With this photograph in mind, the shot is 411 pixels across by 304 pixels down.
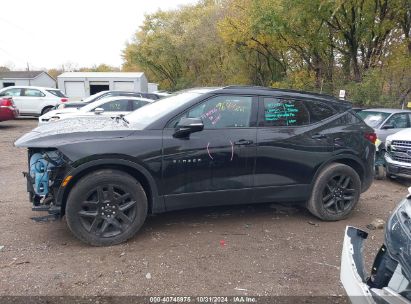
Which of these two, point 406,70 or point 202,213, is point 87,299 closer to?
point 202,213

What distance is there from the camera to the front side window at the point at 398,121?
30.1 feet

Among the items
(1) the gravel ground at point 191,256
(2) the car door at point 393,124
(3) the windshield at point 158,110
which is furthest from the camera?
(2) the car door at point 393,124

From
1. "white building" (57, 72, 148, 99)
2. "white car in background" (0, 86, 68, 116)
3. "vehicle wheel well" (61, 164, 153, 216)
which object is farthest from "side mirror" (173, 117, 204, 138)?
"white building" (57, 72, 148, 99)

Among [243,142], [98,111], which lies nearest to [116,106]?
[98,111]

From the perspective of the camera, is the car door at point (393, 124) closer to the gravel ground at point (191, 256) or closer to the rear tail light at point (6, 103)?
the gravel ground at point (191, 256)

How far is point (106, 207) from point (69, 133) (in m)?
0.88

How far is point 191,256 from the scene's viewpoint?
3795 millimetres

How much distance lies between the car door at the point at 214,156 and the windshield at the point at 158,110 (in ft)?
0.67

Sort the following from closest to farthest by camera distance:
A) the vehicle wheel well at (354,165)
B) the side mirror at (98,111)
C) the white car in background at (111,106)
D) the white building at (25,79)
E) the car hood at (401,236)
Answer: the car hood at (401,236)
the vehicle wheel well at (354,165)
the side mirror at (98,111)
the white car in background at (111,106)
the white building at (25,79)

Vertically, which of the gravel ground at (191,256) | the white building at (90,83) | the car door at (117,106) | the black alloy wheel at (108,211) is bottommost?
the gravel ground at (191,256)

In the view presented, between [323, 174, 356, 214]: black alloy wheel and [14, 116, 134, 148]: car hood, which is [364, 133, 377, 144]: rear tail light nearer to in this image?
[323, 174, 356, 214]: black alloy wheel

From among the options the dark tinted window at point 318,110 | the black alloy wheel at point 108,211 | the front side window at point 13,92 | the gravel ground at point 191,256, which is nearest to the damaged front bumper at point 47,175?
the black alloy wheel at point 108,211

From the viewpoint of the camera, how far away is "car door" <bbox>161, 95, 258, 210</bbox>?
13.3 feet

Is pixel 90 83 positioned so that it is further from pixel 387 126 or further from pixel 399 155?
pixel 399 155
